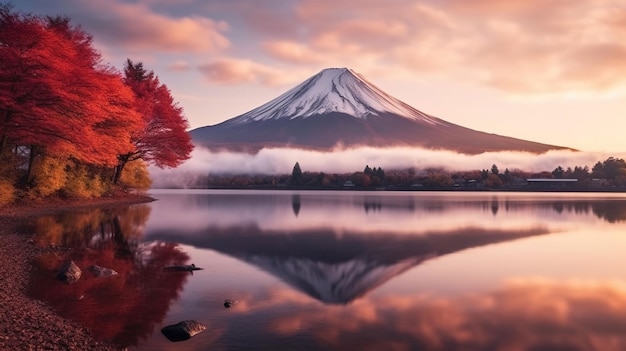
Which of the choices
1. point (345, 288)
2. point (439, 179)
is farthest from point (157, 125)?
point (439, 179)

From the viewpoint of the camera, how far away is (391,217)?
130 feet

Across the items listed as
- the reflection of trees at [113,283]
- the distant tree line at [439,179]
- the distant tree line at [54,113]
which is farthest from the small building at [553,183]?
the reflection of trees at [113,283]

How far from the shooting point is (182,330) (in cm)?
990

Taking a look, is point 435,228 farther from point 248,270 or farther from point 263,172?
point 263,172

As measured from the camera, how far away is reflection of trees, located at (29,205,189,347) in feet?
34.9

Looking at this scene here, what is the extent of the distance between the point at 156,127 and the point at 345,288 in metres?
44.0

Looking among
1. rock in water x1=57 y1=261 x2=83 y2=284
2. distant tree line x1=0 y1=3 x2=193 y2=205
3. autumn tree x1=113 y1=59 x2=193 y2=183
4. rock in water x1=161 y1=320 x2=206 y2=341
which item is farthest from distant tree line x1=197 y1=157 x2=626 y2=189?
rock in water x1=161 y1=320 x2=206 y2=341

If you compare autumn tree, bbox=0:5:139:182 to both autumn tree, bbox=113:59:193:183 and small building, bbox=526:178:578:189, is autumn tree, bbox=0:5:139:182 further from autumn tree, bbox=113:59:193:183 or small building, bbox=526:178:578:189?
small building, bbox=526:178:578:189

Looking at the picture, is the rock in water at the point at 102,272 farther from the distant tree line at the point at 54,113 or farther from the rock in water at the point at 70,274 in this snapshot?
the distant tree line at the point at 54,113

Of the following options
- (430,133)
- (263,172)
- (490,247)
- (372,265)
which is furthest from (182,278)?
(430,133)

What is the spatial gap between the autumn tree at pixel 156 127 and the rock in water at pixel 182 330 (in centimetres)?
4390

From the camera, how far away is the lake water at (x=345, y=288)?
1018 centimetres

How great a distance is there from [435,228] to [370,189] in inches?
3632

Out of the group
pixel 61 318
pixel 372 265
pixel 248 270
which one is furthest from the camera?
pixel 372 265
